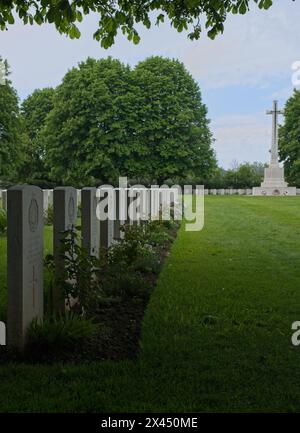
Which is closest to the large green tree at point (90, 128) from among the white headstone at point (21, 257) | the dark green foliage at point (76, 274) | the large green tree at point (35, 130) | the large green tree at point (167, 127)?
the large green tree at point (167, 127)

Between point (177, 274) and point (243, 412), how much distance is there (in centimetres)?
435

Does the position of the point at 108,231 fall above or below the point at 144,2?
below

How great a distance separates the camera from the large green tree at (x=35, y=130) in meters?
44.6

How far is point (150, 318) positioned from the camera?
5.24m

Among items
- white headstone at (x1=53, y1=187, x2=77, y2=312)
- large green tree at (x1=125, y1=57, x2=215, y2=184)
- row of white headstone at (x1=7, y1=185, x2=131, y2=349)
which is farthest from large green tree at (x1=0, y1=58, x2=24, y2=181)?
row of white headstone at (x1=7, y1=185, x2=131, y2=349)

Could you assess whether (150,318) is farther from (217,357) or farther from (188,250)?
(188,250)

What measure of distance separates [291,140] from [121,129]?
21.6 meters

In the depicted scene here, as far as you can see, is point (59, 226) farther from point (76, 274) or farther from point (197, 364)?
point (197, 364)

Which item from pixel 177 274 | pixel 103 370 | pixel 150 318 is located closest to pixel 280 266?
pixel 177 274

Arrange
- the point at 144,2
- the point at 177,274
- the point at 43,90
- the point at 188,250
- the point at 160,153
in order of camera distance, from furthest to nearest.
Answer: the point at 43,90
the point at 160,153
the point at 188,250
the point at 144,2
the point at 177,274

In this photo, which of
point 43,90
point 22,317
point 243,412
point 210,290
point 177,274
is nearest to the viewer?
point 243,412

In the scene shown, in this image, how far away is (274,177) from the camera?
5072cm

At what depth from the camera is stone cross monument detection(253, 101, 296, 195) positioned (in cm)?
4956

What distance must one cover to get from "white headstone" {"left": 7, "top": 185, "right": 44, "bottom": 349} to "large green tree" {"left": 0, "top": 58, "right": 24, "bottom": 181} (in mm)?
31526
